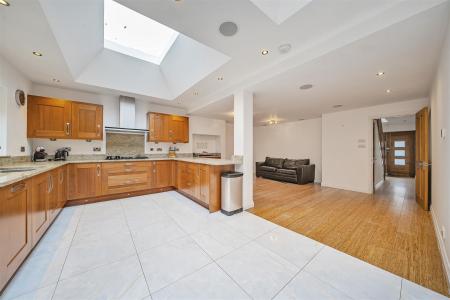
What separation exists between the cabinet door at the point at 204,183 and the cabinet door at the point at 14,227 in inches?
86.0

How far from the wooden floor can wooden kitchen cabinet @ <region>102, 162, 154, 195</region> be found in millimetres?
2752

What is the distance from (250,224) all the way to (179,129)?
3478mm

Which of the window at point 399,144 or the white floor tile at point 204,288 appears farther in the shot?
the window at point 399,144

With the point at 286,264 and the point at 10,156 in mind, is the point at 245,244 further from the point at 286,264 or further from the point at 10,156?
the point at 10,156

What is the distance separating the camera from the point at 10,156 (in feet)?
8.43

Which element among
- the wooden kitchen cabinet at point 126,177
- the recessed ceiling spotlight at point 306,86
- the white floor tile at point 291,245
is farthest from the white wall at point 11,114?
the recessed ceiling spotlight at point 306,86

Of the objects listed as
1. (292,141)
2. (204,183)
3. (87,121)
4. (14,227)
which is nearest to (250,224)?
(204,183)

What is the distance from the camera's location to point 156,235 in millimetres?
2146

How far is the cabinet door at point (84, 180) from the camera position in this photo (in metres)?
3.20

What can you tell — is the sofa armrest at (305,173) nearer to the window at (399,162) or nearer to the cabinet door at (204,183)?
the cabinet door at (204,183)

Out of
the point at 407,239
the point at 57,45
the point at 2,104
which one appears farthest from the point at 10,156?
the point at 407,239

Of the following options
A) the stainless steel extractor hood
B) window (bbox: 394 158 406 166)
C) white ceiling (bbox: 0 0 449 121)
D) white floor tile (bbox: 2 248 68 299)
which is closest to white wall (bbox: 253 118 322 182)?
white ceiling (bbox: 0 0 449 121)

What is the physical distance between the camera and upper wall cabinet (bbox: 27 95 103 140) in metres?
3.05

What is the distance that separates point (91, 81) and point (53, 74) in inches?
20.9
